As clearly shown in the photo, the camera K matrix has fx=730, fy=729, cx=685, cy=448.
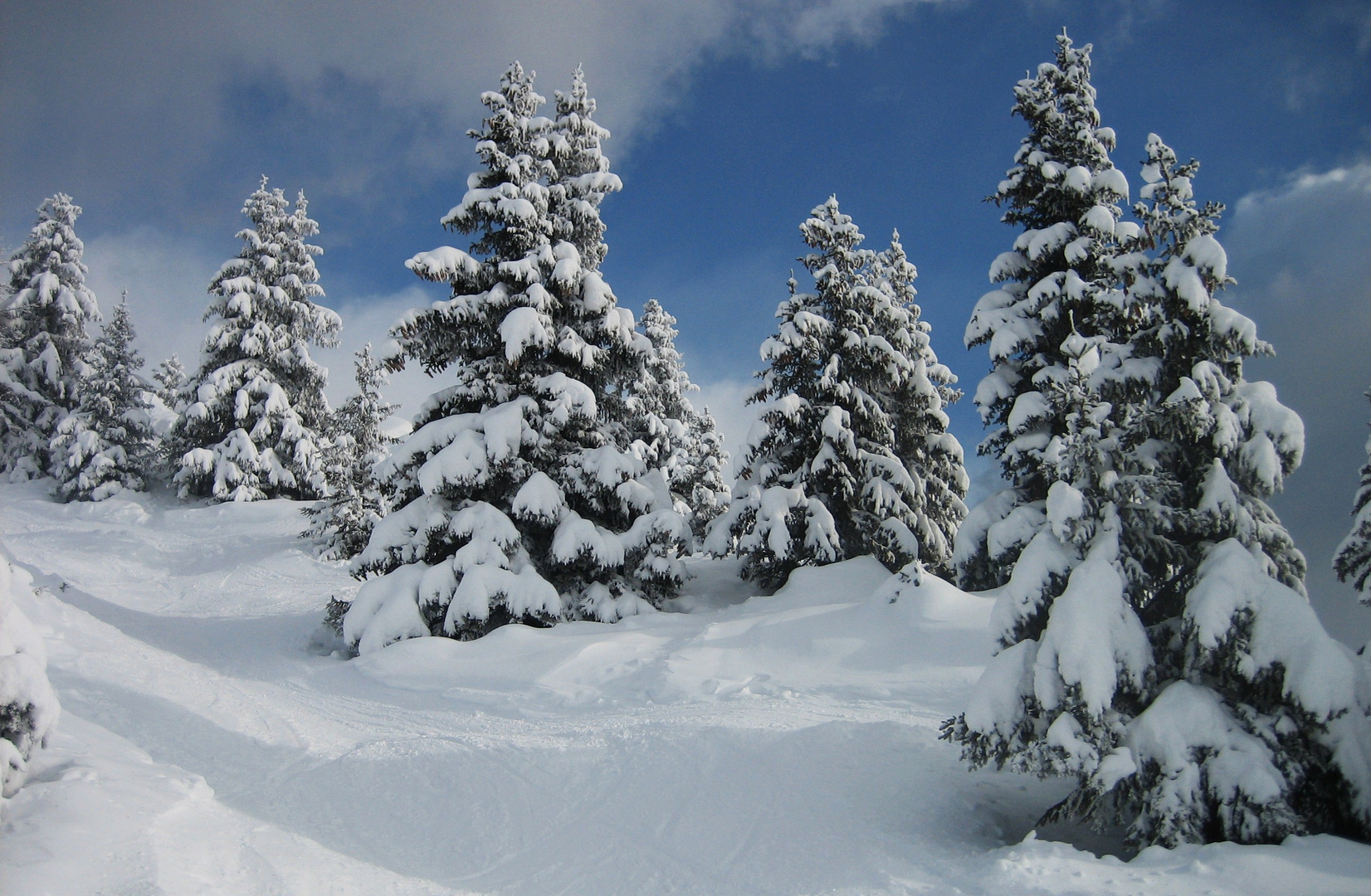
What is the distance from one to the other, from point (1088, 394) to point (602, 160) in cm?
1292

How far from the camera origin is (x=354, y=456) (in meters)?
27.8

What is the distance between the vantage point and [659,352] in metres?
26.9

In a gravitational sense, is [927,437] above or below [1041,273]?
below

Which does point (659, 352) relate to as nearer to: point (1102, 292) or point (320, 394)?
point (320, 394)

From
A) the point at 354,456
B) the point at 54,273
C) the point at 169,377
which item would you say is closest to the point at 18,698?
the point at 354,456

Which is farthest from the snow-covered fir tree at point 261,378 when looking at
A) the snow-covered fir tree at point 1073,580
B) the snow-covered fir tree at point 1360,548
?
the snow-covered fir tree at point 1360,548

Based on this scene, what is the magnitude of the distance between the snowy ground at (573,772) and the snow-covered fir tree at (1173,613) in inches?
19.7

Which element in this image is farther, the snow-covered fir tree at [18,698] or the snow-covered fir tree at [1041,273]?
the snow-covered fir tree at [1041,273]

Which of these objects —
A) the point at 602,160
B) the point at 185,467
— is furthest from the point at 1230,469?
the point at 185,467

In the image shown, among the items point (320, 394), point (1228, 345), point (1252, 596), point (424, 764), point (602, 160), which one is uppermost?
point (602, 160)

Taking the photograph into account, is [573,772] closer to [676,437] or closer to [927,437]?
[927,437]

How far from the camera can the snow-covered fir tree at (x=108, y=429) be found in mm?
27766

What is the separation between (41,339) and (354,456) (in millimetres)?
15325

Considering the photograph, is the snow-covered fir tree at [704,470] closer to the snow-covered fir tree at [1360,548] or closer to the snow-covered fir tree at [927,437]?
the snow-covered fir tree at [927,437]
